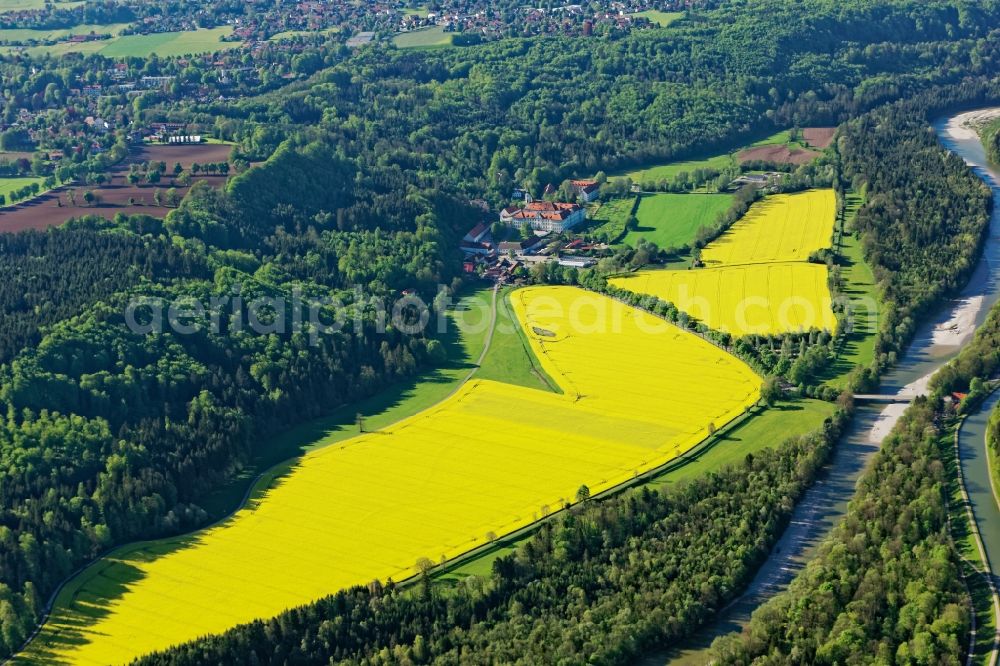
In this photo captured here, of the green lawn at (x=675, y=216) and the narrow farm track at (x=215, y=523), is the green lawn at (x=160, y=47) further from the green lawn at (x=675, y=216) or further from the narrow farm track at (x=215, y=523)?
the narrow farm track at (x=215, y=523)

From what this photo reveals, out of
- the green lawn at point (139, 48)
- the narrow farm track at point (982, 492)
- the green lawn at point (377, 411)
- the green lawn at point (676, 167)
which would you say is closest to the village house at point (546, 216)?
the green lawn at point (676, 167)

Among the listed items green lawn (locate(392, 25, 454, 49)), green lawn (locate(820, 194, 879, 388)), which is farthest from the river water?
green lawn (locate(392, 25, 454, 49))

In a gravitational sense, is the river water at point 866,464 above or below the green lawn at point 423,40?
below

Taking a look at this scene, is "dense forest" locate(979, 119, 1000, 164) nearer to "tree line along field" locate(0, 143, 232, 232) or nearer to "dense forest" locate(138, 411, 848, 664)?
"tree line along field" locate(0, 143, 232, 232)

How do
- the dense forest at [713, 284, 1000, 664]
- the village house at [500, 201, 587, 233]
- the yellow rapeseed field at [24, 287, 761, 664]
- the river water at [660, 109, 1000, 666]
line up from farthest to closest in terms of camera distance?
the village house at [500, 201, 587, 233] < the yellow rapeseed field at [24, 287, 761, 664] < the river water at [660, 109, 1000, 666] < the dense forest at [713, 284, 1000, 664]

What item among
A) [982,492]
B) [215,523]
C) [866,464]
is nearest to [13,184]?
[215,523]

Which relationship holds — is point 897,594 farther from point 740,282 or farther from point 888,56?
point 888,56

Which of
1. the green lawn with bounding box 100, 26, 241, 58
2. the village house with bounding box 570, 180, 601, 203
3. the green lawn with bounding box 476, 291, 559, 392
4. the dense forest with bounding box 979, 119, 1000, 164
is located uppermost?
the green lawn with bounding box 100, 26, 241, 58
